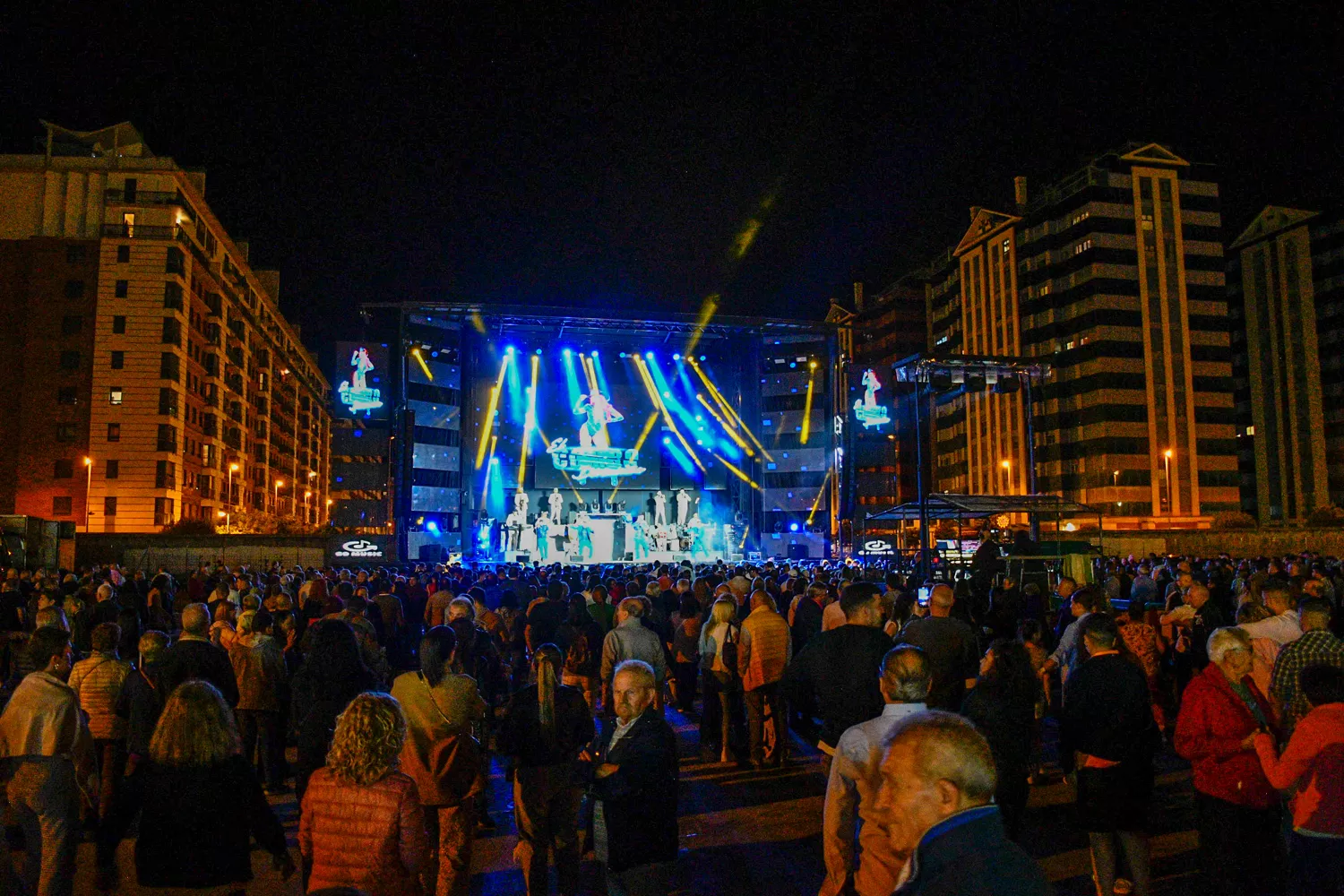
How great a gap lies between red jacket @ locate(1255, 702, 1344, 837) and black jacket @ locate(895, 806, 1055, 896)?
274 cm

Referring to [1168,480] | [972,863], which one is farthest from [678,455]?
[972,863]

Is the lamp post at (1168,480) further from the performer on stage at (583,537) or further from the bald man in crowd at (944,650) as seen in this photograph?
the bald man in crowd at (944,650)

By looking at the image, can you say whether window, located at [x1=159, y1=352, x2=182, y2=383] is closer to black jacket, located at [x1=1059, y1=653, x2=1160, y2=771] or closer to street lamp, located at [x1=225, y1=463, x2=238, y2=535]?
street lamp, located at [x1=225, y1=463, x2=238, y2=535]

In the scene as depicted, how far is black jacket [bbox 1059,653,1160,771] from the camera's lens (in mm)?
4449

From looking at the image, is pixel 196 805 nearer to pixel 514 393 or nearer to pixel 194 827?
pixel 194 827

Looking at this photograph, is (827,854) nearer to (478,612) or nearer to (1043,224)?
(478,612)

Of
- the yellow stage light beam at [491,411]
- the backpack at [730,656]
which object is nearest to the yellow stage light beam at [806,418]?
the yellow stage light beam at [491,411]

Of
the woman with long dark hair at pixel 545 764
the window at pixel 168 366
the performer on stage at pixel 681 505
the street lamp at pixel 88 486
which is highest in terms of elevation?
the window at pixel 168 366

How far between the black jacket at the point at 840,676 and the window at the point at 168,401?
4730cm

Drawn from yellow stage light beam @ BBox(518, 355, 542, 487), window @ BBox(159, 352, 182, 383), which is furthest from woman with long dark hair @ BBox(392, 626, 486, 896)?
window @ BBox(159, 352, 182, 383)

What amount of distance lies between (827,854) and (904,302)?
7514 centimetres

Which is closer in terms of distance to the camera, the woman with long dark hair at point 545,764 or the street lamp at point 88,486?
the woman with long dark hair at point 545,764

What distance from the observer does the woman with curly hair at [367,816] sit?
10.0ft

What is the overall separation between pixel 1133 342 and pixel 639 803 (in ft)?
197
